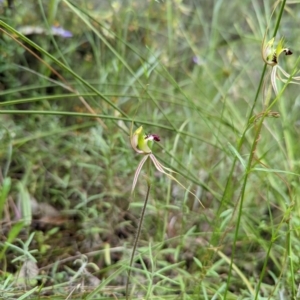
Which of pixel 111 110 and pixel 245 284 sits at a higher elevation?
pixel 111 110

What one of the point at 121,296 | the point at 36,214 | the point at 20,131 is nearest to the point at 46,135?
the point at 20,131

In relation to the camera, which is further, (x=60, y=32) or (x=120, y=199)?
(x=60, y=32)

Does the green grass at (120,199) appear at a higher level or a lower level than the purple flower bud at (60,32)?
lower

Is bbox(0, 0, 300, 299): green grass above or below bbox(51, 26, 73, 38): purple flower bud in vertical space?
below

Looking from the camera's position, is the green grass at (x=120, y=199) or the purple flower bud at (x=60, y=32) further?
the purple flower bud at (x=60, y=32)

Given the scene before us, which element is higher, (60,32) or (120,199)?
(60,32)

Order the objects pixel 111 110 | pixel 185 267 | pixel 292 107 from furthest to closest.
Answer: pixel 292 107, pixel 111 110, pixel 185 267

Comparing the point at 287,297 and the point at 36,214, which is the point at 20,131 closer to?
the point at 36,214

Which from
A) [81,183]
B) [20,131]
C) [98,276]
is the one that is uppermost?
[20,131]

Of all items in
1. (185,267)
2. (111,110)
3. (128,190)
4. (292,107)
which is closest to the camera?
(185,267)

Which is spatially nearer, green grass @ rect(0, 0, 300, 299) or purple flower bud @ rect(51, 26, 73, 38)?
green grass @ rect(0, 0, 300, 299)

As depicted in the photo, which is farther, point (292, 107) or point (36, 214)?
point (292, 107)
